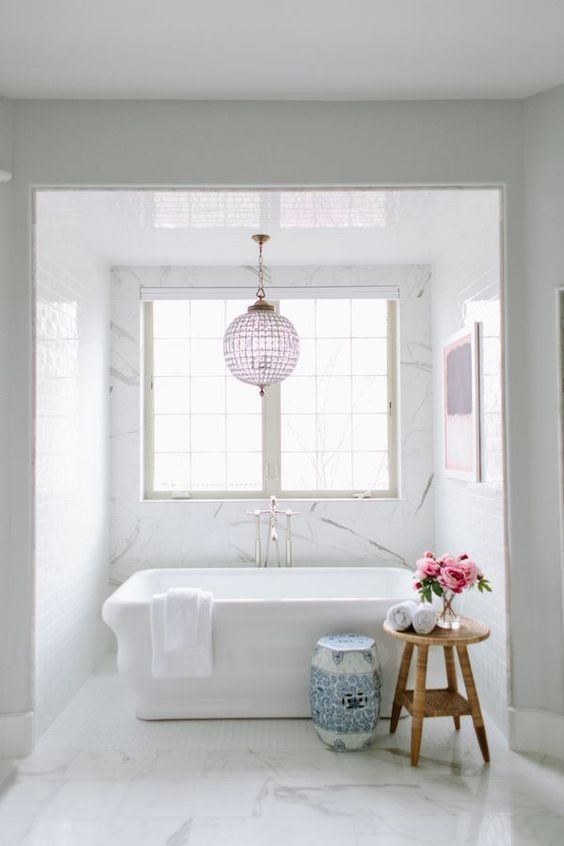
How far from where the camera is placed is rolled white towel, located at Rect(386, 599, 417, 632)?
3.02 m

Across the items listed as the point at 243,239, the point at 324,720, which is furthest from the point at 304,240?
the point at 324,720

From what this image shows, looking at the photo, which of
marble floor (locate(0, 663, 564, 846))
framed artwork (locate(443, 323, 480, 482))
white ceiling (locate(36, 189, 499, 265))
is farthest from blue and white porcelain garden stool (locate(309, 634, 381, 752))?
white ceiling (locate(36, 189, 499, 265))

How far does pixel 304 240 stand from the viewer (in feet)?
13.1

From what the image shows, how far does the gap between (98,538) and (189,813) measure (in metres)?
2.05

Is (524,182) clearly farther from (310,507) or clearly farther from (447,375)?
(310,507)

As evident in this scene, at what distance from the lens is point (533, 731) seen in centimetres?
296

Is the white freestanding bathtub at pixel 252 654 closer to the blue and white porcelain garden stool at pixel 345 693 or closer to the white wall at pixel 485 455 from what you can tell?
the blue and white porcelain garden stool at pixel 345 693

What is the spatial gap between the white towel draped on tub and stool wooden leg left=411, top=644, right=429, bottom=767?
0.98 metres

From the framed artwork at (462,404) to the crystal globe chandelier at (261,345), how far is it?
907 millimetres

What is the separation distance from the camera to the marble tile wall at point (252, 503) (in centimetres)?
450

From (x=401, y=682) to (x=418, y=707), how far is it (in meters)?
0.28

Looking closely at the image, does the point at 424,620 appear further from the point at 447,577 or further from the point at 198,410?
the point at 198,410

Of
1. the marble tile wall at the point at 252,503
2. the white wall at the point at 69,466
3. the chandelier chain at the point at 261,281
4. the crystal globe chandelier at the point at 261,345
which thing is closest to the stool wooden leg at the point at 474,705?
the marble tile wall at the point at 252,503

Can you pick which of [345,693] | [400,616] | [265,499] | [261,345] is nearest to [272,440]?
[265,499]
